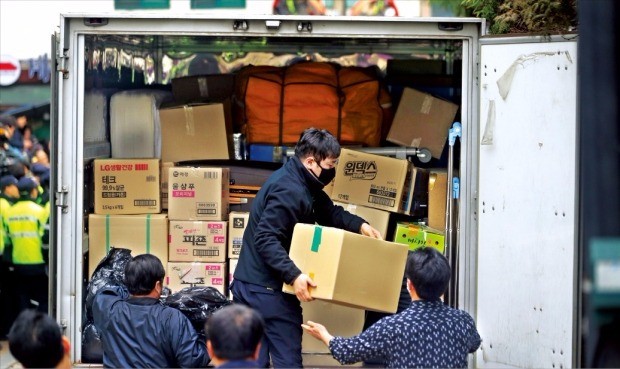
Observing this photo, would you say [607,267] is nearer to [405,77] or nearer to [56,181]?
[56,181]

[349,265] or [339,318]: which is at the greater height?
[349,265]

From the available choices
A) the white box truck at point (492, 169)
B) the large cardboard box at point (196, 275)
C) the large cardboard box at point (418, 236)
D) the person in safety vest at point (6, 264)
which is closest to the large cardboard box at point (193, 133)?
the large cardboard box at point (196, 275)

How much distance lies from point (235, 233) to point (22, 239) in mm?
2734

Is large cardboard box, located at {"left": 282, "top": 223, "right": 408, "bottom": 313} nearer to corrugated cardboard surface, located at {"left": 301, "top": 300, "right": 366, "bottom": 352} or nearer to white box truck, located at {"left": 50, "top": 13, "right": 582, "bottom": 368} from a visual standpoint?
white box truck, located at {"left": 50, "top": 13, "right": 582, "bottom": 368}

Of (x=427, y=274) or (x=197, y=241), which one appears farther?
(x=197, y=241)

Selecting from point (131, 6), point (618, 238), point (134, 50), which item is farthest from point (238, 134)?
point (131, 6)

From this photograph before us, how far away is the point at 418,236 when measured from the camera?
660 cm

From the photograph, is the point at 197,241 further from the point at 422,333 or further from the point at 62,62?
the point at 422,333

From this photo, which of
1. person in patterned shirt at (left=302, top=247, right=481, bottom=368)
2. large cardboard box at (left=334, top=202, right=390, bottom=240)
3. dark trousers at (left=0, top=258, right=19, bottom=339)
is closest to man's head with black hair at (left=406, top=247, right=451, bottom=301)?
person in patterned shirt at (left=302, top=247, right=481, bottom=368)

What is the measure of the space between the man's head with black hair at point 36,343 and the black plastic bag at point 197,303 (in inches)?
88.4

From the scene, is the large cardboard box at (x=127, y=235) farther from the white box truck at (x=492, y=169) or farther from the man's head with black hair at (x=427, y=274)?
the man's head with black hair at (x=427, y=274)

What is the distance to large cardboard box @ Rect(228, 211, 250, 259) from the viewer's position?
6.77 m

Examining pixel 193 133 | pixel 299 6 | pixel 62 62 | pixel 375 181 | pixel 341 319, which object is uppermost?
pixel 299 6

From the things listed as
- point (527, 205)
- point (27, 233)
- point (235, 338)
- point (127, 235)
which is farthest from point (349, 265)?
point (27, 233)
